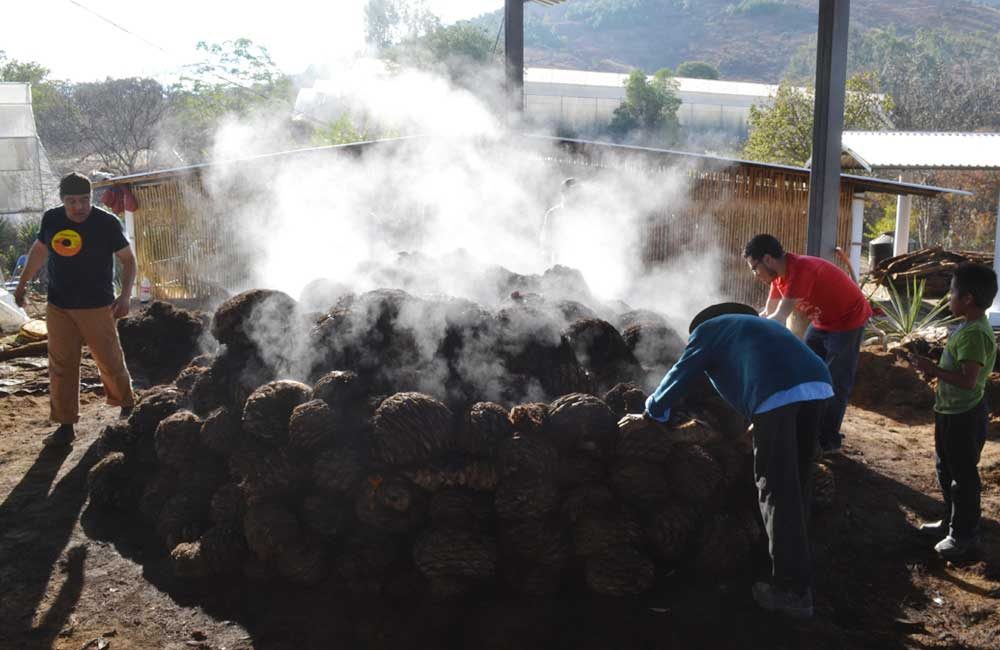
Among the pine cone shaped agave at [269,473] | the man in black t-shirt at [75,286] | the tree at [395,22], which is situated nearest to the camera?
the pine cone shaped agave at [269,473]

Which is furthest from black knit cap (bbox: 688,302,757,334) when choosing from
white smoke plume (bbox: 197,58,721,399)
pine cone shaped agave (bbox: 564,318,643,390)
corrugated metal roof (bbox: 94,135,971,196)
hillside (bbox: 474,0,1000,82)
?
hillside (bbox: 474,0,1000,82)

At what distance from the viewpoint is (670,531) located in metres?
3.64

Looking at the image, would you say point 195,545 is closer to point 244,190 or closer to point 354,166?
point 354,166

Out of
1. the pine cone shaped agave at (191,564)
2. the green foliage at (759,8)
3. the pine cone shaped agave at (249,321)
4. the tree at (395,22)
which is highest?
the green foliage at (759,8)

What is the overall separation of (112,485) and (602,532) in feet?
8.80

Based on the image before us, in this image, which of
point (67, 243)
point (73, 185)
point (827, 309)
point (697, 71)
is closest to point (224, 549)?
point (67, 243)

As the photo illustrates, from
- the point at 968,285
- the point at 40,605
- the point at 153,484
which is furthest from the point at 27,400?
the point at 968,285

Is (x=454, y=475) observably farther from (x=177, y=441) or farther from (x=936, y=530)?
(x=936, y=530)

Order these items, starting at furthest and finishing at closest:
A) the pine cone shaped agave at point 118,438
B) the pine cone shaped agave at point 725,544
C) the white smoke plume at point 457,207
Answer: the white smoke plume at point 457,207 < the pine cone shaped agave at point 118,438 < the pine cone shaped agave at point 725,544

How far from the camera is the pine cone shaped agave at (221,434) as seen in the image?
13.5 ft

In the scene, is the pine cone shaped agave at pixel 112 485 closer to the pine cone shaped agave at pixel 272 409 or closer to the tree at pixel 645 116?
the pine cone shaped agave at pixel 272 409

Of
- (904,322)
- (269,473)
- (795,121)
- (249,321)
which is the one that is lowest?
(904,322)

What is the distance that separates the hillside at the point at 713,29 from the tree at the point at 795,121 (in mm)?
85632

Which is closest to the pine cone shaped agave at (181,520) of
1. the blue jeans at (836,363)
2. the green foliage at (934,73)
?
the blue jeans at (836,363)
